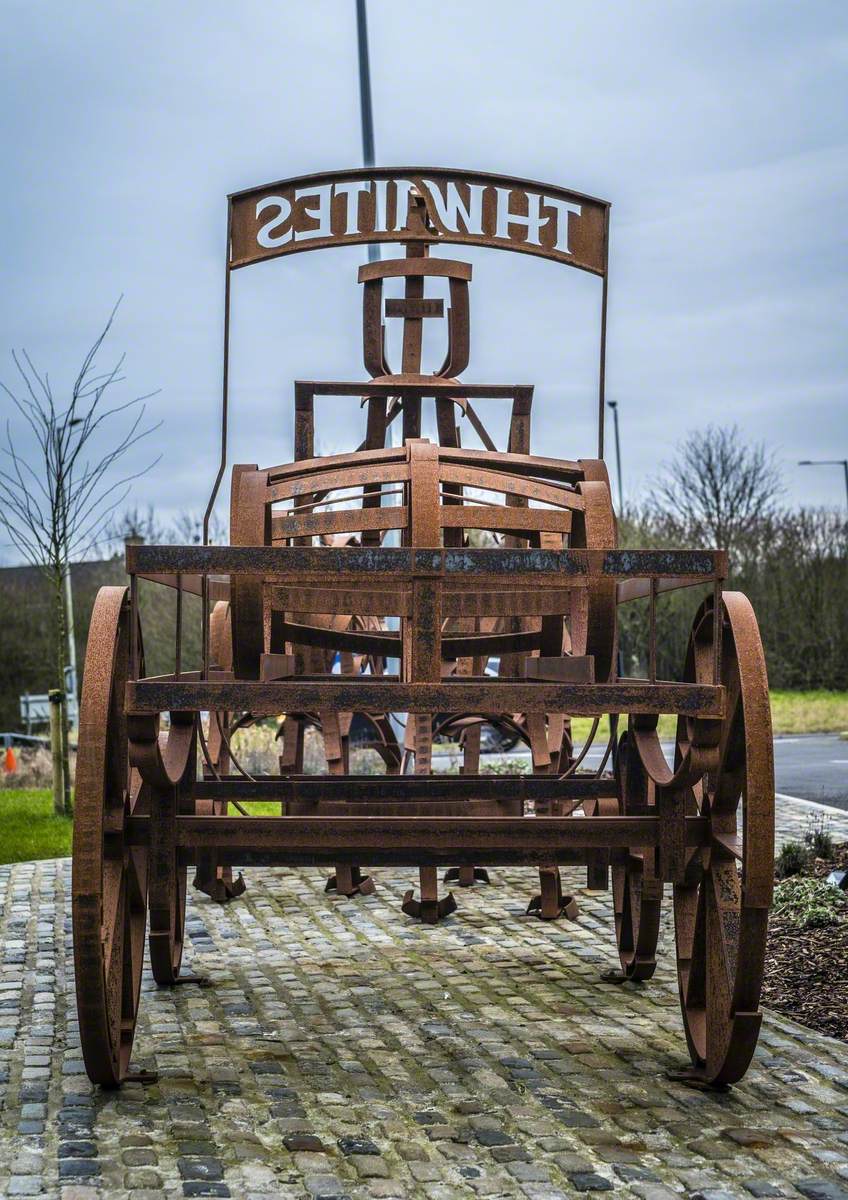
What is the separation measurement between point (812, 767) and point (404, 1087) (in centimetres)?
1216

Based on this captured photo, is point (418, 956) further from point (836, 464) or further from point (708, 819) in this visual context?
point (836, 464)

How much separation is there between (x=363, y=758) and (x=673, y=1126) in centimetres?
1327

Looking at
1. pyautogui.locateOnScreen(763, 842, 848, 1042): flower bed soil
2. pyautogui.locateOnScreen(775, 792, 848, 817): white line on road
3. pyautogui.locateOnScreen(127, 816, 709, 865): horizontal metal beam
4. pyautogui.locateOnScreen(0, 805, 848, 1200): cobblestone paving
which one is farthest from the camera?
pyautogui.locateOnScreen(775, 792, 848, 817): white line on road

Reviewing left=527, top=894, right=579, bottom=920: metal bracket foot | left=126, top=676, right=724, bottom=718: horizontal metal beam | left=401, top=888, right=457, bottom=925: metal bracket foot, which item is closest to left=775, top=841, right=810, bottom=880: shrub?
left=527, top=894, right=579, bottom=920: metal bracket foot

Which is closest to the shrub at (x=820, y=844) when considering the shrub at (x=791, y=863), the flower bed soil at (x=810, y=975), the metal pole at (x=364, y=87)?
the shrub at (x=791, y=863)

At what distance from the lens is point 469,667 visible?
794cm

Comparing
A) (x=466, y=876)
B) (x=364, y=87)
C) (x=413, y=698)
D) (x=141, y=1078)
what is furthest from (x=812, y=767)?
(x=413, y=698)

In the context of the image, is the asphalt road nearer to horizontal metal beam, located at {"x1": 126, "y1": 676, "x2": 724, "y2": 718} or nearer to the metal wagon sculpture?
the metal wagon sculpture

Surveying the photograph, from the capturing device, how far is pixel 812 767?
1605 centimetres

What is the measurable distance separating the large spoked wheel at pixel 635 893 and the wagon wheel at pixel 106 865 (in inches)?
71.0

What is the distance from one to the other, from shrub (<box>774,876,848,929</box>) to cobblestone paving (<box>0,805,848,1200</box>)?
0.70 m

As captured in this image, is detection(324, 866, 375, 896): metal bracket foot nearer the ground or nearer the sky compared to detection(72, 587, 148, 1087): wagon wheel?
nearer the ground

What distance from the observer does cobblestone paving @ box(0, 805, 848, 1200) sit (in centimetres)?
388

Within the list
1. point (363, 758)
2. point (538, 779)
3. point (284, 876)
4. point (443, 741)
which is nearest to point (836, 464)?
point (443, 741)
